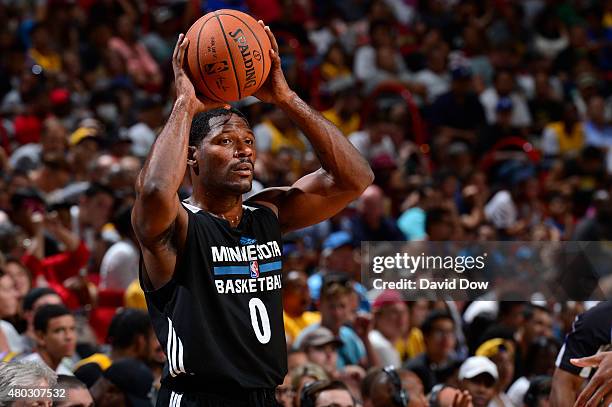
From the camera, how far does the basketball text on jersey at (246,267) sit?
422 centimetres

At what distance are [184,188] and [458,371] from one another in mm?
3614

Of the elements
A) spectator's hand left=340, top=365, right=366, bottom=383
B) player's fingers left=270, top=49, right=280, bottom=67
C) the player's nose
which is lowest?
spectator's hand left=340, top=365, right=366, bottom=383

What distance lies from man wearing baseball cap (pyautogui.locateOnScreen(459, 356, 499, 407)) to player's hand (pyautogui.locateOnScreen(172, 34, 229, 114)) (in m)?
2.97

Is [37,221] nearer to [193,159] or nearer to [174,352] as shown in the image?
[193,159]

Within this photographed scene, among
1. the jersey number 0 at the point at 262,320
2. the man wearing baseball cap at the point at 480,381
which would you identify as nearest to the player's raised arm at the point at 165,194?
the jersey number 0 at the point at 262,320

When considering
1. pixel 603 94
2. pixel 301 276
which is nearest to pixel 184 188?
pixel 301 276

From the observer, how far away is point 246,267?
4270 mm

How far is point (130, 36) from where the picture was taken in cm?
1384

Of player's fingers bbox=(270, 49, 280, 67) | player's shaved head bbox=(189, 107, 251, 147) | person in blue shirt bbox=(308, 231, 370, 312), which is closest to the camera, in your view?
player's shaved head bbox=(189, 107, 251, 147)

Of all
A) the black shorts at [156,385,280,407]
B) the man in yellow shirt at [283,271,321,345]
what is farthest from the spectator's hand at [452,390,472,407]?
the man in yellow shirt at [283,271,321,345]

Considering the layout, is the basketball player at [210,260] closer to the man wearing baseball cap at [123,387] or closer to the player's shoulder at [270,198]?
the player's shoulder at [270,198]

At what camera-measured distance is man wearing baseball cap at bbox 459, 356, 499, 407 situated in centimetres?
672

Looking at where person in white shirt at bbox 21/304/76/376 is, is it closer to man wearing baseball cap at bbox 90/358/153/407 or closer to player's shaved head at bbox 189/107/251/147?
man wearing baseball cap at bbox 90/358/153/407

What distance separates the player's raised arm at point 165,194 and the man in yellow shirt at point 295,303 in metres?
3.70
